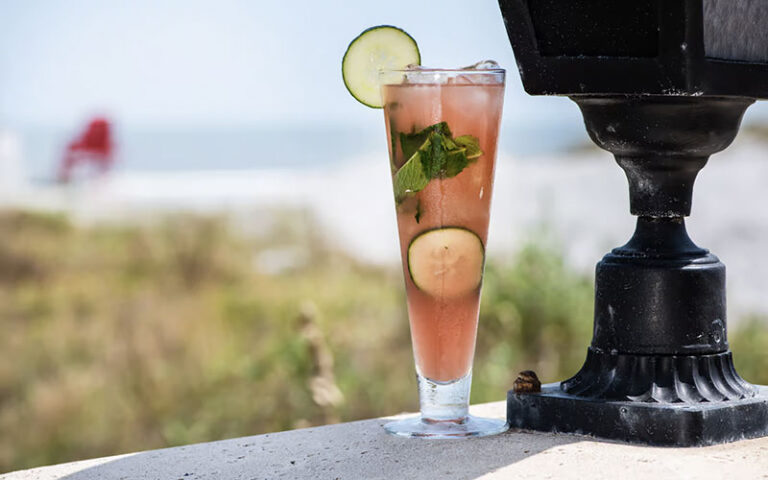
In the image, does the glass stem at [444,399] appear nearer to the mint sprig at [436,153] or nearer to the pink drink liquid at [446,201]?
the pink drink liquid at [446,201]

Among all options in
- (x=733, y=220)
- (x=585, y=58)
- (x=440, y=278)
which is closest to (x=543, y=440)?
(x=440, y=278)

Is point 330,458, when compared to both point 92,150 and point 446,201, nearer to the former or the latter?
point 446,201

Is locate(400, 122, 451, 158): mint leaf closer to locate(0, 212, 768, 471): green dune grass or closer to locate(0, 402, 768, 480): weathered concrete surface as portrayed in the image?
locate(0, 402, 768, 480): weathered concrete surface

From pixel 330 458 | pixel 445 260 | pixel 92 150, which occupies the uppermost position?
pixel 92 150

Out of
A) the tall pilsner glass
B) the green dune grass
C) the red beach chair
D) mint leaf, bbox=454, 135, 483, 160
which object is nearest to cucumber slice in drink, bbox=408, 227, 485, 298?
the tall pilsner glass

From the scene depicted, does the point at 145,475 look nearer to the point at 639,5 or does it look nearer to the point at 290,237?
the point at 639,5

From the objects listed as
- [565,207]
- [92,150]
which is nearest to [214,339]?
[565,207]

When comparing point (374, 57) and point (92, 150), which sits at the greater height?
point (92, 150)
